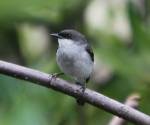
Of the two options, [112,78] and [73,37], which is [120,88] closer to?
[112,78]

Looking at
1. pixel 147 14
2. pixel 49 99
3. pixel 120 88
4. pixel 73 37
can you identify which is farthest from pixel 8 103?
pixel 147 14

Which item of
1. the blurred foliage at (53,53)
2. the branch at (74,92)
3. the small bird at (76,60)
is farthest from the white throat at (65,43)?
the branch at (74,92)

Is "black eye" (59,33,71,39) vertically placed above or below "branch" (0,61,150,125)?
above

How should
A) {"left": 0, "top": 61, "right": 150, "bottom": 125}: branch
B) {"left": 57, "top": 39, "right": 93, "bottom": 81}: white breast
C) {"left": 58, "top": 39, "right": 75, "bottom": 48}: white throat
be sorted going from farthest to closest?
{"left": 58, "top": 39, "right": 75, "bottom": 48}: white throat, {"left": 57, "top": 39, "right": 93, "bottom": 81}: white breast, {"left": 0, "top": 61, "right": 150, "bottom": 125}: branch

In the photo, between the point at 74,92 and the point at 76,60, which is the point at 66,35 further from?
the point at 74,92

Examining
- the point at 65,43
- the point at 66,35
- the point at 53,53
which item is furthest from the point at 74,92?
the point at 53,53

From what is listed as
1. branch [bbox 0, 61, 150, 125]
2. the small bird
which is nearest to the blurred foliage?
the small bird

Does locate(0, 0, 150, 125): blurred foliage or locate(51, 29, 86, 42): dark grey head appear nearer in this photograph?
locate(51, 29, 86, 42): dark grey head

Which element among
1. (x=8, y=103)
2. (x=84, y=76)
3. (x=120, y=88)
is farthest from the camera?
(x=120, y=88)

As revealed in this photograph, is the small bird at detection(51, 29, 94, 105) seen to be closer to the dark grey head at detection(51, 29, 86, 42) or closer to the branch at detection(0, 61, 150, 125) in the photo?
the dark grey head at detection(51, 29, 86, 42)
